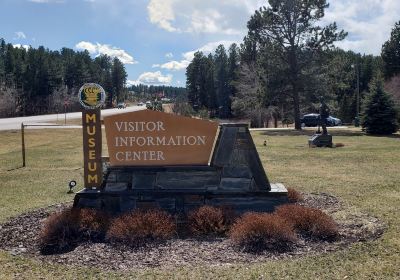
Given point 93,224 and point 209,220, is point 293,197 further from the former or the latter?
point 93,224

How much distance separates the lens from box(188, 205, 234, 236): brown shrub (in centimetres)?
674

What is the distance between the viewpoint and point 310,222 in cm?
665

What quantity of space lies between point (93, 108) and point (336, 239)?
14.8 ft

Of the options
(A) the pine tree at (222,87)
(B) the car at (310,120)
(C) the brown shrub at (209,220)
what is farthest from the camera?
(A) the pine tree at (222,87)

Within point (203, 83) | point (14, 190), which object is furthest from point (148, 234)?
point (203, 83)

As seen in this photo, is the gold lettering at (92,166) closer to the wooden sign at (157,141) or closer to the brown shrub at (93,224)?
the wooden sign at (157,141)

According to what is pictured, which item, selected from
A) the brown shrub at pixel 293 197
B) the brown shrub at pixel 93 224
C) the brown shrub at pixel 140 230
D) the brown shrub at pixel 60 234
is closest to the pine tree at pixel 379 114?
the brown shrub at pixel 293 197

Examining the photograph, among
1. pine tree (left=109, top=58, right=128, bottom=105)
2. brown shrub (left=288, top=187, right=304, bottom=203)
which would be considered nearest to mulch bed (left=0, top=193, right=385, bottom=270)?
brown shrub (left=288, top=187, right=304, bottom=203)

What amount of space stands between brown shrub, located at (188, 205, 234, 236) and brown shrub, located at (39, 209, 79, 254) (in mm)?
1740

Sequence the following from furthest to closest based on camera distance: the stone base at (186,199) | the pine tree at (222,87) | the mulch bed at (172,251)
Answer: the pine tree at (222,87) → the stone base at (186,199) → the mulch bed at (172,251)

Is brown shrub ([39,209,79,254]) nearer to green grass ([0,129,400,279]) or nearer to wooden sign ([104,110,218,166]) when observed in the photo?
green grass ([0,129,400,279])

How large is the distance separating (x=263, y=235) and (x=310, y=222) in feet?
3.08

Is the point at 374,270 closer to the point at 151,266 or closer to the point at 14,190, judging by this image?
the point at 151,266

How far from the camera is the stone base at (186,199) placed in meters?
7.55
